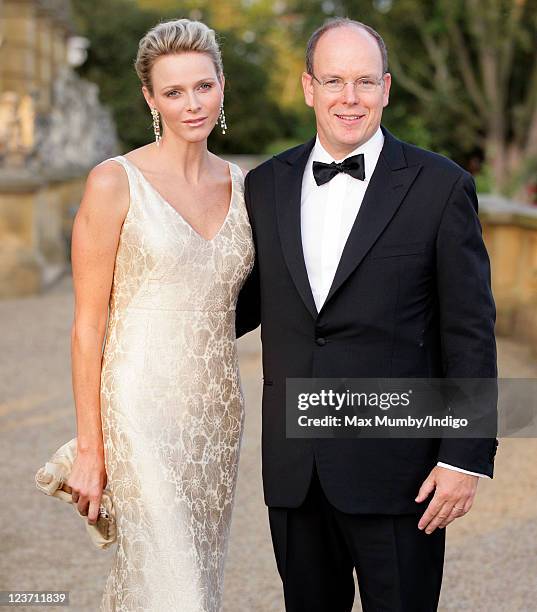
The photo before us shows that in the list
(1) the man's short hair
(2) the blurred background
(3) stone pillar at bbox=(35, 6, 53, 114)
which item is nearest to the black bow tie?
(1) the man's short hair

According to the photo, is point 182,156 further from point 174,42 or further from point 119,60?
point 119,60

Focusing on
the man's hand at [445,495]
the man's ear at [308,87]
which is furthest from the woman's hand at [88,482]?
the man's ear at [308,87]

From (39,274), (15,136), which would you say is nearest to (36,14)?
(15,136)

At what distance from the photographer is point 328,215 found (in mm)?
2930

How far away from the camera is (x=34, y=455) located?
256 inches

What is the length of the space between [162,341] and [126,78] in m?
35.0

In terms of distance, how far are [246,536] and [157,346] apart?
2290 millimetres

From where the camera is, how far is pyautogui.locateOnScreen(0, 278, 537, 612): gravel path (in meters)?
4.53

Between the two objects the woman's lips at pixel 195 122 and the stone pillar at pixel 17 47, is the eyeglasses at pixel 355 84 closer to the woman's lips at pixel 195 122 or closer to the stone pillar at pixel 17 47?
the woman's lips at pixel 195 122

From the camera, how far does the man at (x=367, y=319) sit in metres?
2.81

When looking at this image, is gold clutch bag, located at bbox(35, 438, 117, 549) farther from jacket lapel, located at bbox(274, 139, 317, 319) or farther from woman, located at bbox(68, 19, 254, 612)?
jacket lapel, located at bbox(274, 139, 317, 319)

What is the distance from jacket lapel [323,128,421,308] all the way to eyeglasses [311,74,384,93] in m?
0.17

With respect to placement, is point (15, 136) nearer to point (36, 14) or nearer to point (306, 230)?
point (36, 14)

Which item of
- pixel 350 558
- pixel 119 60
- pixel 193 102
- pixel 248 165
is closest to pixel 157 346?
pixel 193 102
